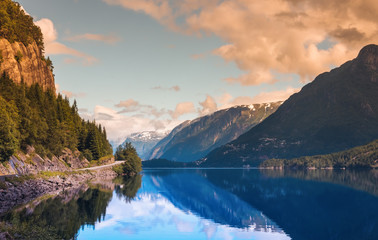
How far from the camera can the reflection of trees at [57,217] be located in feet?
150

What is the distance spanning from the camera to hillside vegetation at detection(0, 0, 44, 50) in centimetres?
15275

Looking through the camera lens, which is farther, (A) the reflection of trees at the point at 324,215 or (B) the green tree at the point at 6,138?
(B) the green tree at the point at 6,138

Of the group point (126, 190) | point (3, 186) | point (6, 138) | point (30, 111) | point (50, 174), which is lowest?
point (126, 190)

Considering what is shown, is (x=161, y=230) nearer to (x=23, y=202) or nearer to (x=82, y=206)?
(x=82, y=206)

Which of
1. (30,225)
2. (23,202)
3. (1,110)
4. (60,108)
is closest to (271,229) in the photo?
(30,225)

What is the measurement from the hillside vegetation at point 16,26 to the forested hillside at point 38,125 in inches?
1026

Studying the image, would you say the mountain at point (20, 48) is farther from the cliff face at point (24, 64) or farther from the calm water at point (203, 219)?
the calm water at point (203, 219)

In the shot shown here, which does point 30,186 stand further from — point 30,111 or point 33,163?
point 30,111

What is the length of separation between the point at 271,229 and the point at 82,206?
1440 inches

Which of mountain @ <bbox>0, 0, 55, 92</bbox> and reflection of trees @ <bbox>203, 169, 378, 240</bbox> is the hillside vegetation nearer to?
mountain @ <bbox>0, 0, 55, 92</bbox>

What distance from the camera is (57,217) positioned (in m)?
58.7

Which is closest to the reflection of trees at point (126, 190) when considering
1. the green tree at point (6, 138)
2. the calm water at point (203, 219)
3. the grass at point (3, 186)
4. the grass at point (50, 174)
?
the calm water at point (203, 219)

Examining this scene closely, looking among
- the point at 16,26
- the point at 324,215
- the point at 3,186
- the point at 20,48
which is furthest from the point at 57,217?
the point at 16,26

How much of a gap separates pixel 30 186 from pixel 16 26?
10386 centimetres
